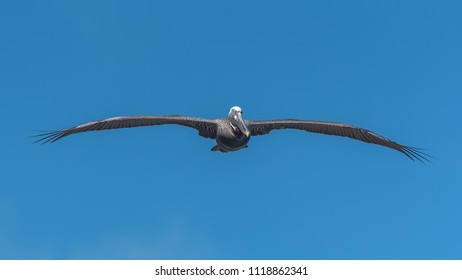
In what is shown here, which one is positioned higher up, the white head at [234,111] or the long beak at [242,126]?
the white head at [234,111]

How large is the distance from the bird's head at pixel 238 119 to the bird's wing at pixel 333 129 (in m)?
0.33

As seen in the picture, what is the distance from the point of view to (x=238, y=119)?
19.1 meters

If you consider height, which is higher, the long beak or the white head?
the white head

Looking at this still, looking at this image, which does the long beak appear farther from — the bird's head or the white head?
the white head

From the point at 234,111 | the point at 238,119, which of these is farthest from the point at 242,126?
the point at 234,111

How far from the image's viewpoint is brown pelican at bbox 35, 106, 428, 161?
1888 centimetres

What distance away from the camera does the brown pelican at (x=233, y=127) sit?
18875 millimetres

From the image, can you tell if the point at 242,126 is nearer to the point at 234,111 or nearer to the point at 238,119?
the point at 238,119

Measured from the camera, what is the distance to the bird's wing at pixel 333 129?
18953 mm

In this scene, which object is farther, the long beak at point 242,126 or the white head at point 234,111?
the white head at point 234,111

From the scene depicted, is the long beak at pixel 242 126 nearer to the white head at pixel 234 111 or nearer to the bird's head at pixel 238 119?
the bird's head at pixel 238 119

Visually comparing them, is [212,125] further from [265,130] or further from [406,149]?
[406,149]
